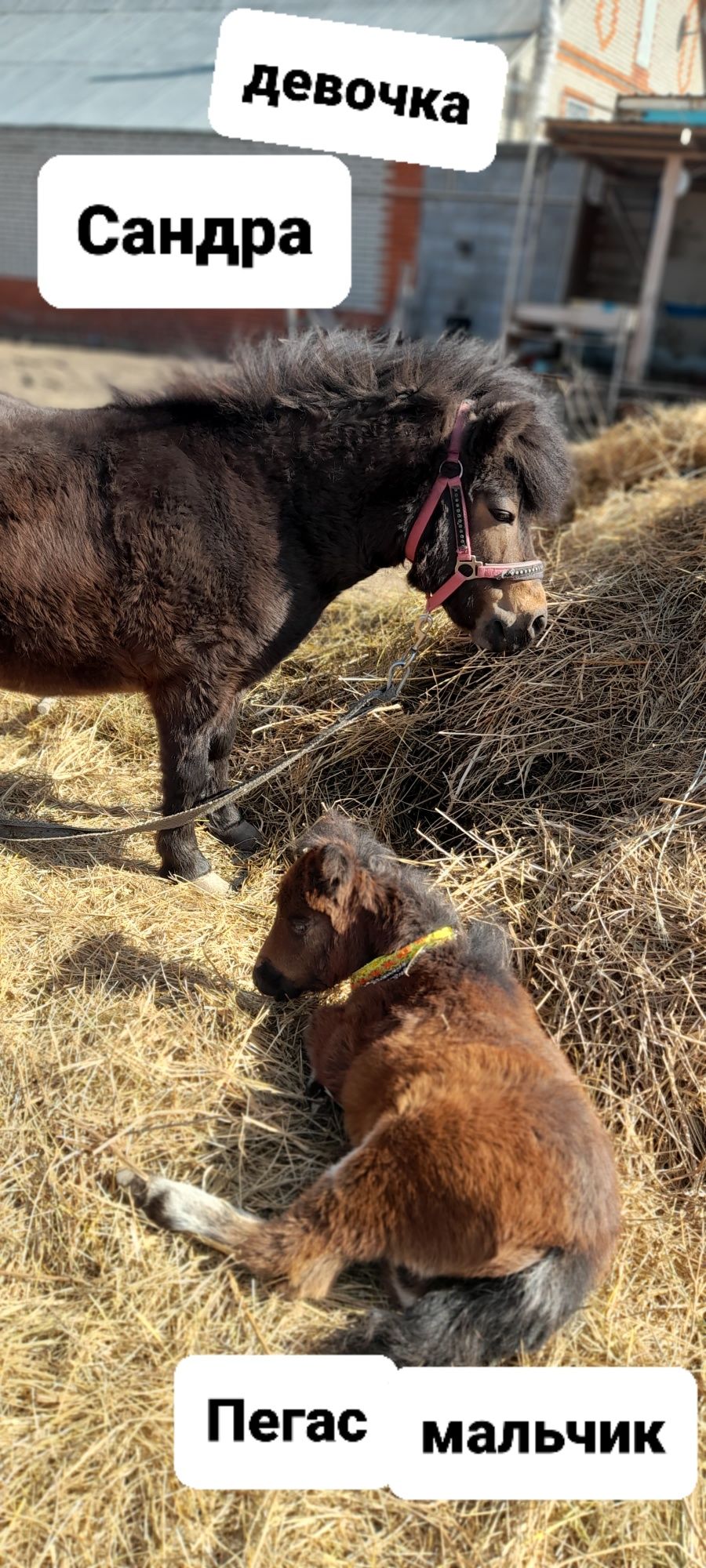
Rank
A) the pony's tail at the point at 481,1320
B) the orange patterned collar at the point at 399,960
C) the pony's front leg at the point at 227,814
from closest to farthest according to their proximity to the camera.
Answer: the pony's tail at the point at 481,1320 < the orange patterned collar at the point at 399,960 < the pony's front leg at the point at 227,814

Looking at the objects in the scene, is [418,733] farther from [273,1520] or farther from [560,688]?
[273,1520]

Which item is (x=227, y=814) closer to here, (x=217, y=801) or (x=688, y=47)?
(x=217, y=801)

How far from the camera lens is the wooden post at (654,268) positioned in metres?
12.5

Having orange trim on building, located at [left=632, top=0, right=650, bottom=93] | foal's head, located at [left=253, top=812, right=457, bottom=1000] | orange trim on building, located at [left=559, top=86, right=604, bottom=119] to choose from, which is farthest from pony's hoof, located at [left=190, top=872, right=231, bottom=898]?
orange trim on building, located at [left=632, top=0, right=650, bottom=93]

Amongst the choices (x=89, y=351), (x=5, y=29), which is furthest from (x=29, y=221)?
(x=89, y=351)

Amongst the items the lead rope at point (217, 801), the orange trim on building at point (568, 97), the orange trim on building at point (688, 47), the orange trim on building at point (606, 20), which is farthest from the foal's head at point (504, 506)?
the orange trim on building at point (688, 47)

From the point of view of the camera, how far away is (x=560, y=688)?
13.8 ft

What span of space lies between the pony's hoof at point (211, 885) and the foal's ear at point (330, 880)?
95cm

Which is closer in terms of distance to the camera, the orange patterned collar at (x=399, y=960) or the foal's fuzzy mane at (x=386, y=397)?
the orange patterned collar at (x=399, y=960)

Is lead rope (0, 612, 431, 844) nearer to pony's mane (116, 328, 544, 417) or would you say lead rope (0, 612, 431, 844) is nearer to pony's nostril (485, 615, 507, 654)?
pony's nostril (485, 615, 507, 654)

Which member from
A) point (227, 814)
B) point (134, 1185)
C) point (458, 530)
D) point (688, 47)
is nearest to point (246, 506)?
point (458, 530)

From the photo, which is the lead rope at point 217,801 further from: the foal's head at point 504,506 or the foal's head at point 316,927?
the foal's head at point 316,927

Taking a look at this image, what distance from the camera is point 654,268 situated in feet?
41.4

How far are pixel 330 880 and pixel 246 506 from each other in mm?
1419
